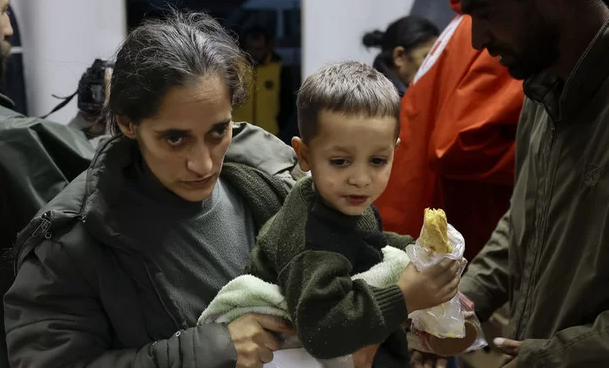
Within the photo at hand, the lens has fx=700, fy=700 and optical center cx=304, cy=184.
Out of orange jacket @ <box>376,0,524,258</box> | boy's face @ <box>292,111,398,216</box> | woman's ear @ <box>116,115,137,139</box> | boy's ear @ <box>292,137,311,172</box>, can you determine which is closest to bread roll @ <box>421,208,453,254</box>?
boy's face @ <box>292,111,398,216</box>

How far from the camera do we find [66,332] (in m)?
1.42

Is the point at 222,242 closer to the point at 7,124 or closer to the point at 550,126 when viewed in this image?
the point at 7,124

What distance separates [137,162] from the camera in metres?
1.58

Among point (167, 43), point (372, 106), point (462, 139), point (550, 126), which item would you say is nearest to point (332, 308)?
point (372, 106)

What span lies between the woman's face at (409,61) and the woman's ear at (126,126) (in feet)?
6.97

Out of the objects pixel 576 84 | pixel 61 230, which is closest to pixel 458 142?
pixel 576 84

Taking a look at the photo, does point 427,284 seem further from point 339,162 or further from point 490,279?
point 490,279

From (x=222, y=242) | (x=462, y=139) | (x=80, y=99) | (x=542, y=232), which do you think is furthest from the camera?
(x=462, y=139)

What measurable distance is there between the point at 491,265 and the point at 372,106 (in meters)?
1.04

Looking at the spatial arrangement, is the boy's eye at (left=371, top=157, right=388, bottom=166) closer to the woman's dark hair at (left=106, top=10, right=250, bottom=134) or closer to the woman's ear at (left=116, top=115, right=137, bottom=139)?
the woman's dark hair at (left=106, top=10, right=250, bottom=134)

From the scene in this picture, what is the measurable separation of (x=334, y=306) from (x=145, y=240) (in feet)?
1.44

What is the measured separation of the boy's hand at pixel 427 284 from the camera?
1.46 metres

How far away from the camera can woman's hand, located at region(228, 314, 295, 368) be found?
147cm

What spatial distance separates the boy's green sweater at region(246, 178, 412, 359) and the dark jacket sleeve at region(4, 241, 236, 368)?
196mm
